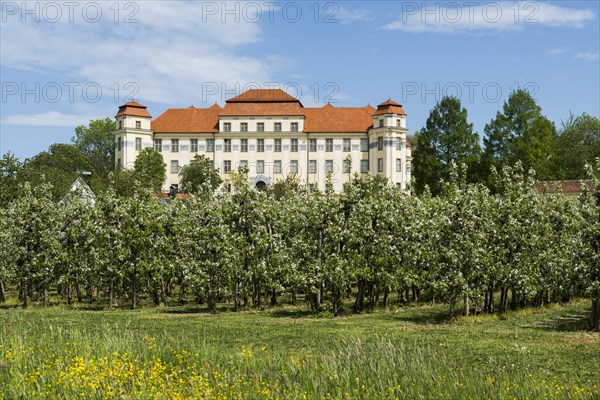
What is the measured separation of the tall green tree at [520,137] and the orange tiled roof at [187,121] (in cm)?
4613

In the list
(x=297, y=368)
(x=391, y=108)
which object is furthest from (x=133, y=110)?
(x=297, y=368)

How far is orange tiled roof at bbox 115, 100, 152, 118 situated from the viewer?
10762 cm

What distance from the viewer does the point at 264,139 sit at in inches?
4227

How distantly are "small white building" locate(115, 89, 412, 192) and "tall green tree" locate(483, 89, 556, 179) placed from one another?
87.1 feet

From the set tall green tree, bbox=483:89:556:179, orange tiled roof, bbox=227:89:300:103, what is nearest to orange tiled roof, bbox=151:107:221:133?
orange tiled roof, bbox=227:89:300:103

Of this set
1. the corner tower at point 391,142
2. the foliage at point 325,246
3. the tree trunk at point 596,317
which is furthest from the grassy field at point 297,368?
the corner tower at point 391,142

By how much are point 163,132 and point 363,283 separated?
285ft

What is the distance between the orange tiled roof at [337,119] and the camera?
351ft

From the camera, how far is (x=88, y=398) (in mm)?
9938

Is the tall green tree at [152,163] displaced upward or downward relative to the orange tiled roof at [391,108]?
downward

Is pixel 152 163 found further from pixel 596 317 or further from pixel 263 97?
→ pixel 596 317

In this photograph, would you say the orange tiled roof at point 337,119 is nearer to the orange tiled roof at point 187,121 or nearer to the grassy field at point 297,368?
the orange tiled roof at point 187,121

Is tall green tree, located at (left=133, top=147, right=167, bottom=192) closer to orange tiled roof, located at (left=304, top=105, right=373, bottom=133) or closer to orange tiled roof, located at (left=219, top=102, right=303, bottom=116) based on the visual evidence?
orange tiled roof, located at (left=219, top=102, right=303, bottom=116)

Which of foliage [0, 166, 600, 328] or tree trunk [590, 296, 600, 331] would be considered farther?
foliage [0, 166, 600, 328]
